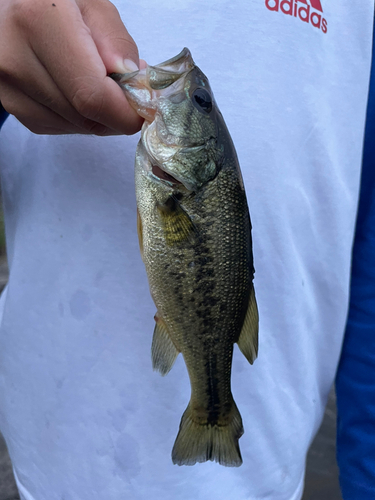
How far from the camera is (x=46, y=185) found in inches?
39.4

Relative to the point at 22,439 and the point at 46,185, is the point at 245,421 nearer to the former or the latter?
the point at 22,439

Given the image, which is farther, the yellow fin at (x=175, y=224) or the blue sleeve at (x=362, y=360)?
the blue sleeve at (x=362, y=360)

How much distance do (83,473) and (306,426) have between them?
0.67 m

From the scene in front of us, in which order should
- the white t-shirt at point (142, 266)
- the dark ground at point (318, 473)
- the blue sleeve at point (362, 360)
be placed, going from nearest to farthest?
the white t-shirt at point (142, 266) < the blue sleeve at point (362, 360) < the dark ground at point (318, 473)

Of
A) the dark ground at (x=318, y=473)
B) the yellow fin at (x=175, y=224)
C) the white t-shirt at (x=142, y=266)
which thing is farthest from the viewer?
the dark ground at (x=318, y=473)

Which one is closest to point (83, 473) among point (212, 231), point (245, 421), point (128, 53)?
point (245, 421)

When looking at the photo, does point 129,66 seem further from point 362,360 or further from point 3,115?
point 362,360

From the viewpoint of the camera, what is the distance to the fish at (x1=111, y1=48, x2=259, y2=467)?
81cm

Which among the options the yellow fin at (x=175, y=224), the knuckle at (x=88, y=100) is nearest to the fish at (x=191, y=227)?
the yellow fin at (x=175, y=224)

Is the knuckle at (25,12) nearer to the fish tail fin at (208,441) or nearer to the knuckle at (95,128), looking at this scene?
the knuckle at (95,128)

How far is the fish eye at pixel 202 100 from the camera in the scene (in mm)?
838

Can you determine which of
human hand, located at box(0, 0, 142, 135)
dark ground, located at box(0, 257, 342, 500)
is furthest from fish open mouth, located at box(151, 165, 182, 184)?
dark ground, located at box(0, 257, 342, 500)

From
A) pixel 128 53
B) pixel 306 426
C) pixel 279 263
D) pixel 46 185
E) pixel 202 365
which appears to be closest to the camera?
pixel 128 53

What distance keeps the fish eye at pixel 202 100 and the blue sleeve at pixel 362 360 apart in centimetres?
69
